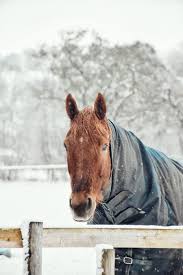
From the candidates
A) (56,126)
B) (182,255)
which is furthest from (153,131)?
(182,255)

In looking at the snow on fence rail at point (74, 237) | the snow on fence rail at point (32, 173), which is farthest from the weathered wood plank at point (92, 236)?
the snow on fence rail at point (32, 173)

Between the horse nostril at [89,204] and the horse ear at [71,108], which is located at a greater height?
the horse ear at [71,108]

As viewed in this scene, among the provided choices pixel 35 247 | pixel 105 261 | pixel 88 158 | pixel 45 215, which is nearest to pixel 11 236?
pixel 35 247

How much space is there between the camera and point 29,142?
3472 centimetres

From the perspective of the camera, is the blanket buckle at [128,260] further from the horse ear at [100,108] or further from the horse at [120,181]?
the horse ear at [100,108]

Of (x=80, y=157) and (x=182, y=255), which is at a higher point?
(x=80, y=157)

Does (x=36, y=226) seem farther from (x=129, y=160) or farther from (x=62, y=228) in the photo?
(x=129, y=160)

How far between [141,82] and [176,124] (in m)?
3.14

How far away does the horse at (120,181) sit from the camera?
171 inches

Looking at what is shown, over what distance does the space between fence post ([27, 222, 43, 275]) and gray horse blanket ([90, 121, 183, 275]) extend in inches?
35.5

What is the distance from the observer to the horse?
4.34 meters

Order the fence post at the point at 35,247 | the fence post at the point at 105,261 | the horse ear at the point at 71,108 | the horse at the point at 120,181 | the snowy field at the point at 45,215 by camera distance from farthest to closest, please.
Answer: the snowy field at the point at 45,215, the horse ear at the point at 71,108, the horse at the point at 120,181, the fence post at the point at 35,247, the fence post at the point at 105,261

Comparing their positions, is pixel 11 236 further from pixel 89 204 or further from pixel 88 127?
pixel 88 127

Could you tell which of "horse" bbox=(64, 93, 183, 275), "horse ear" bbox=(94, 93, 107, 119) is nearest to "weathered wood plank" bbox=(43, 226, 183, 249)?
"horse" bbox=(64, 93, 183, 275)
